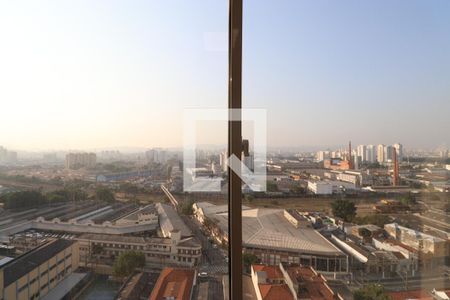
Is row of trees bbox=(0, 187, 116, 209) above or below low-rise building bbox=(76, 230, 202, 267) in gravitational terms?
above

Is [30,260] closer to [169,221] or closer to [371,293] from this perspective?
[169,221]

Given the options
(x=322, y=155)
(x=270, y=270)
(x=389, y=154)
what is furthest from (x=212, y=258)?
(x=389, y=154)

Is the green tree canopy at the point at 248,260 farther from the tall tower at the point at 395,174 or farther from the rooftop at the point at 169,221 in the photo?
the tall tower at the point at 395,174

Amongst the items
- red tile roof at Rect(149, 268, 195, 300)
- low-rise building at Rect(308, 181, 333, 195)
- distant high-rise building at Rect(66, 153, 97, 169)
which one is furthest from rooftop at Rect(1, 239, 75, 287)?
low-rise building at Rect(308, 181, 333, 195)

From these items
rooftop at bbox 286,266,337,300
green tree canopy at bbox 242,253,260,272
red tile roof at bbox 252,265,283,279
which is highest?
green tree canopy at bbox 242,253,260,272

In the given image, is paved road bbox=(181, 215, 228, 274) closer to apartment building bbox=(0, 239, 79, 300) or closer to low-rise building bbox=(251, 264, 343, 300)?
low-rise building bbox=(251, 264, 343, 300)

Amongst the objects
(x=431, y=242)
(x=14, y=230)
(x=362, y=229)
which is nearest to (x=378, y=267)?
(x=362, y=229)

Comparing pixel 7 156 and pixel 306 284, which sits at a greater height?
pixel 7 156

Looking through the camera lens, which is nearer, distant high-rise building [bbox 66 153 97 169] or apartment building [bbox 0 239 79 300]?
apartment building [bbox 0 239 79 300]
